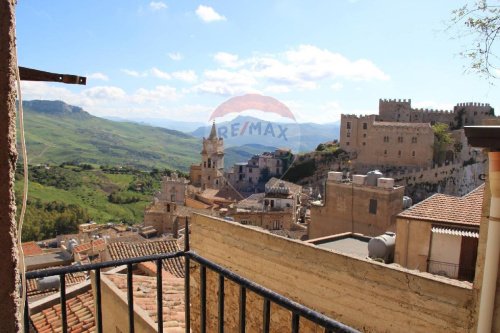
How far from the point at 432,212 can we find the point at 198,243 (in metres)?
5.72

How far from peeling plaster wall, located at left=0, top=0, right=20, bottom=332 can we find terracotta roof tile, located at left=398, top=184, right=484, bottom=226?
9.51 metres

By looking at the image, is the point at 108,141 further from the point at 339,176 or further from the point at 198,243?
the point at 198,243

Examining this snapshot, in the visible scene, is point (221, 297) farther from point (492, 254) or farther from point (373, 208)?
point (373, 208)

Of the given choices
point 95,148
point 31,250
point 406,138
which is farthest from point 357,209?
point 95,148

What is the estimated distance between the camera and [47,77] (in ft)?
6.14

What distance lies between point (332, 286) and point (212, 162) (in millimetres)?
51918

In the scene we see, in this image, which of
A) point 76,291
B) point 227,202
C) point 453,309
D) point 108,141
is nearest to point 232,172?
point 227,202

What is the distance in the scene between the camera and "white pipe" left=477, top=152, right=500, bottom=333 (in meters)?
3.47

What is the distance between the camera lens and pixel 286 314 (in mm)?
6887

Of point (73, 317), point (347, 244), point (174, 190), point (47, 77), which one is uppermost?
point (47, 77)

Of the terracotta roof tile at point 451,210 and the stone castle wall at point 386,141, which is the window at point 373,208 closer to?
the terracotta roof tile at point 451,210

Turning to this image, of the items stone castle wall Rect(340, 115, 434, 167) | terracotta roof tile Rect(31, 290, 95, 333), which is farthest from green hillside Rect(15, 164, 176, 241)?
terracotta roof tile Rect(31, 290, 95, 333)

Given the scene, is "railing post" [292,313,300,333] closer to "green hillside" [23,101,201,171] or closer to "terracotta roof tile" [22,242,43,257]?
"terracotta roof tile" [22,242,43,257]

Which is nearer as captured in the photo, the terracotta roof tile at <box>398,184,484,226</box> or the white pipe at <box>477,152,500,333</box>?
the white pipe at <box>477,152,500,333</box>
